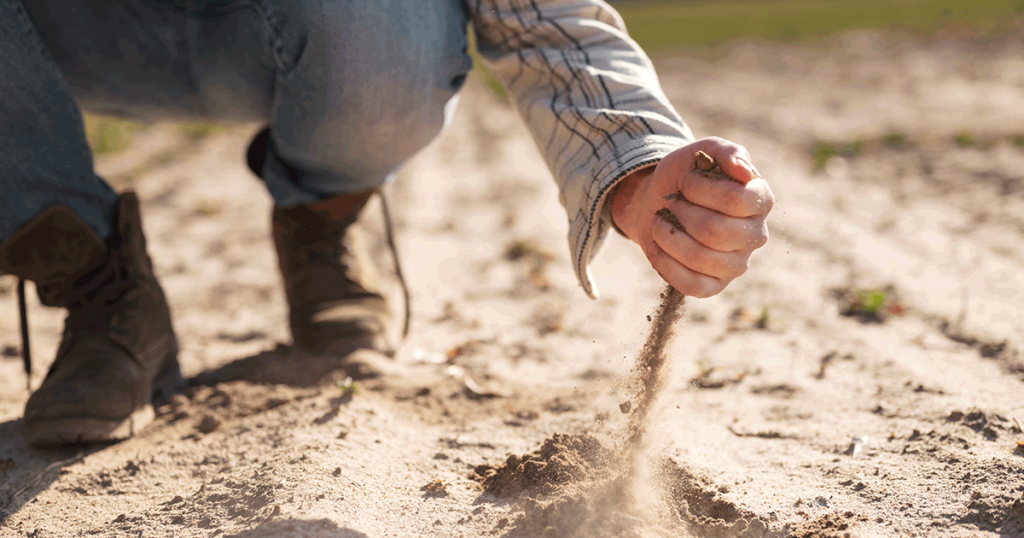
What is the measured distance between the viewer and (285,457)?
1.55 meters

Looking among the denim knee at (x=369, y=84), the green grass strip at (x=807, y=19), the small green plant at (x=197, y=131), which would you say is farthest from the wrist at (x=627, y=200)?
the green grass strip at (x=807, y=19)

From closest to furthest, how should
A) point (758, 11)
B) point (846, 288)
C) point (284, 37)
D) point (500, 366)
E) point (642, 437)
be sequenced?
point (642, 437) → point (284, 37) → point (500, 366) → point (846, 288) → point (758, 11)

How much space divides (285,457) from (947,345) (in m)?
1.94

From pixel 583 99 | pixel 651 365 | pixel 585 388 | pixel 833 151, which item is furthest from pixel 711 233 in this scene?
pixel 833 151

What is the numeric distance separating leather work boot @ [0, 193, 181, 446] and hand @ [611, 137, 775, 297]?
1.46 m

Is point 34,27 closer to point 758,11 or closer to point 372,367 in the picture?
point 372,367

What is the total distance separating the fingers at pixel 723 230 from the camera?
1183mm

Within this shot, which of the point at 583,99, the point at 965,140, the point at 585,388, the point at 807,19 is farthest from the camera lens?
the point at 807,19

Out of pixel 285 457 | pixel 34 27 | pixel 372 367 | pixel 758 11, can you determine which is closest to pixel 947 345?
pixel 372 367

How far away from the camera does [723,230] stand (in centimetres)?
118

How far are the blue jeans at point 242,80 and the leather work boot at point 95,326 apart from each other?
0.06 metres

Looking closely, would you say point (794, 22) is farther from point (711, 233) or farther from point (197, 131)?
point (711, 233)

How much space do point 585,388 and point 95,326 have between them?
1.40 meters

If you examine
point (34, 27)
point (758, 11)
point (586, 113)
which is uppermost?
point (34, 27)
